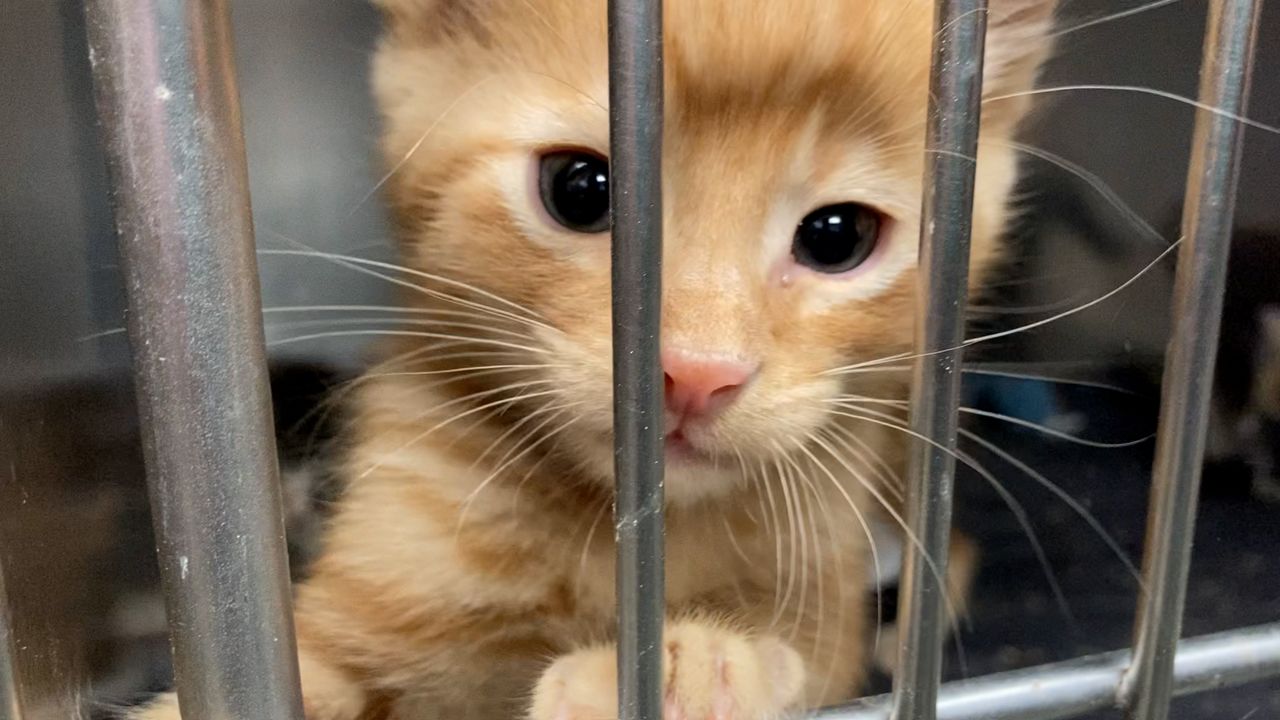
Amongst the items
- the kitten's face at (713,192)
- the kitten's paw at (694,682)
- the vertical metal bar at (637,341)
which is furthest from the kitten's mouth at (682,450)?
the vertical metal bar at (637,341)

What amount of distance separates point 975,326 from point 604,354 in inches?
21.4

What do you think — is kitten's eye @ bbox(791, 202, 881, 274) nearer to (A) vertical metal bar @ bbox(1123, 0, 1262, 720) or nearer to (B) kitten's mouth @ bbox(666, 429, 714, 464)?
(B) kitten's mouth @ bbox(666, 429, 714, 464)

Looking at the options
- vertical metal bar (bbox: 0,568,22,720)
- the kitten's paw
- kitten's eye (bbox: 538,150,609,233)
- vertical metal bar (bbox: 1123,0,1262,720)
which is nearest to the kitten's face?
kitten's eye (bbox: 538,150,609,233)

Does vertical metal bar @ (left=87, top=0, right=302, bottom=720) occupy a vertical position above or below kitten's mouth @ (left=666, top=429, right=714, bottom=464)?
above

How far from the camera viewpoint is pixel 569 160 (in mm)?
789

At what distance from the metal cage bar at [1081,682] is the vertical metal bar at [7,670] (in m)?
0.42

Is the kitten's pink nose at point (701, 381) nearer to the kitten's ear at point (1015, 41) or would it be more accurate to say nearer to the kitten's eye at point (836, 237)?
the kitten's eye at point (836, 237)

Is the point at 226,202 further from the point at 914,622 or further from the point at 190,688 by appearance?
the point at 914,622

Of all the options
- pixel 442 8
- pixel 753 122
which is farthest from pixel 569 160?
pixel 442 8

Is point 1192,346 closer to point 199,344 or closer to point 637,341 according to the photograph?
point 637,341

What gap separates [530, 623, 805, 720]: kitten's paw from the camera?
685 mm

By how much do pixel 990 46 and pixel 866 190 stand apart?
215mm

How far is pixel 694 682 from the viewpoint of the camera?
0.69 meters

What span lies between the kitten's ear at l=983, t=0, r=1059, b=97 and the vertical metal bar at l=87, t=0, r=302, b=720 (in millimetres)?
685
